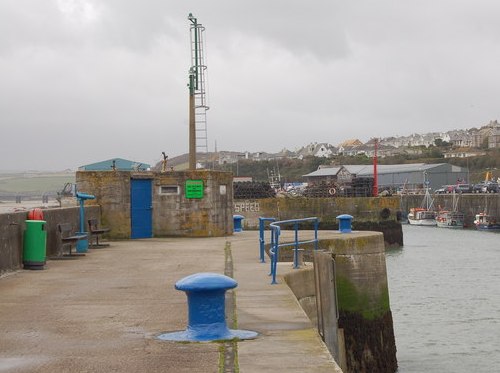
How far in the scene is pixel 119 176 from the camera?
21.6m

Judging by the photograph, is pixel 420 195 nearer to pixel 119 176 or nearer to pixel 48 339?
pixel 119 176

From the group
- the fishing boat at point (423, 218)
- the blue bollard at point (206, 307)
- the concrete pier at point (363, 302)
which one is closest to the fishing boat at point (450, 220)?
the fishing boat at point (423, 218)

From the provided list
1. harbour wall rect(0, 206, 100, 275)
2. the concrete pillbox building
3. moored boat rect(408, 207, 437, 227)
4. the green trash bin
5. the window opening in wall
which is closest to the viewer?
harbour wall rect(0, 206, 100, 275)

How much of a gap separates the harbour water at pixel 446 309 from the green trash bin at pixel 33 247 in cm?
780

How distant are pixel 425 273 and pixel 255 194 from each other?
68.9 ft

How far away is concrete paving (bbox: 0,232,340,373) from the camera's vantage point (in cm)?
648

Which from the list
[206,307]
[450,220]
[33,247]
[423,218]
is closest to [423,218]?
[423,218]

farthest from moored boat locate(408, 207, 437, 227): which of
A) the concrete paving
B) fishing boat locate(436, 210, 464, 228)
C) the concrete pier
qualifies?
the concrete paving

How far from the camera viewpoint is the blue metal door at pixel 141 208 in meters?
21.7

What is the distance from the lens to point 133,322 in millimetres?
8430

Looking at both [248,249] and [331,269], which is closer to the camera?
[331,269]

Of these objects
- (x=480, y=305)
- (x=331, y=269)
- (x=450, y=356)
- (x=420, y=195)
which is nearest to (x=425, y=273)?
(x=480, y=305)

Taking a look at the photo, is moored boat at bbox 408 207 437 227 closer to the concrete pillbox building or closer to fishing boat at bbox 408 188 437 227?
fishing boat at bbox 408 188 437 227

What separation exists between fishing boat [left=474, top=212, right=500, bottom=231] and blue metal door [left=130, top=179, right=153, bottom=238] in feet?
203
